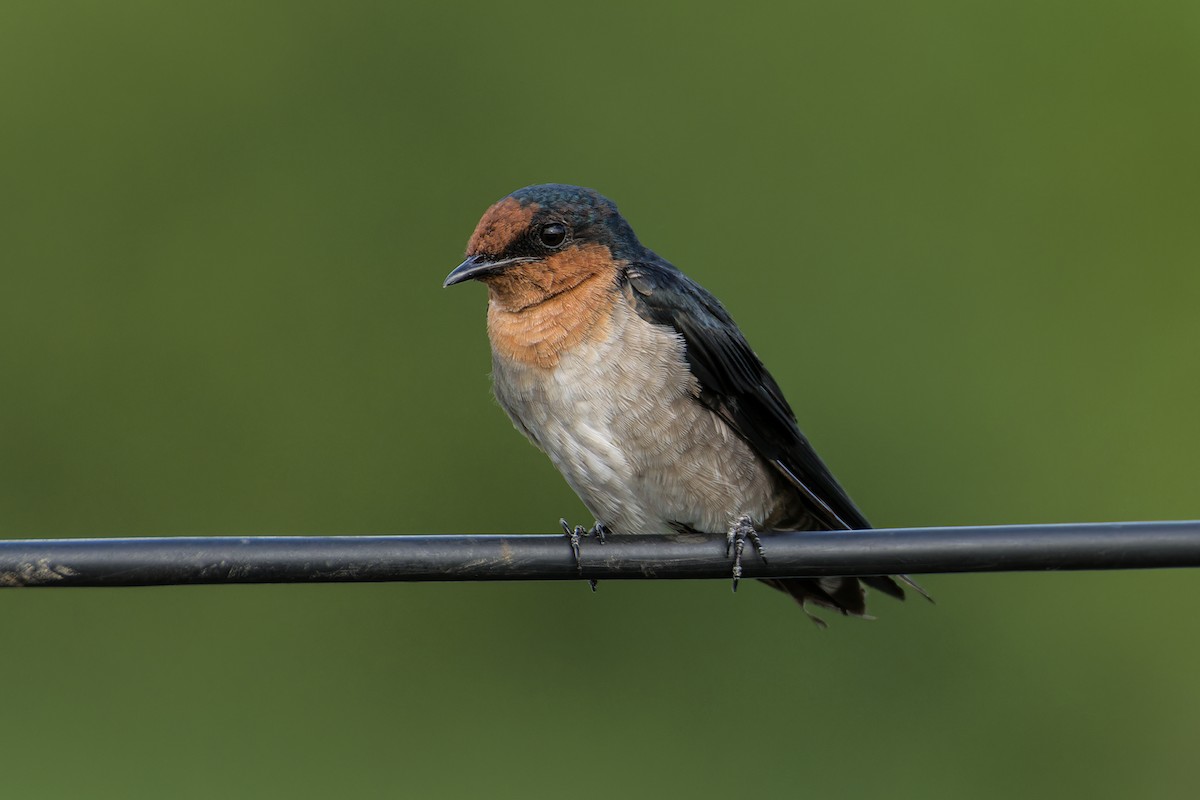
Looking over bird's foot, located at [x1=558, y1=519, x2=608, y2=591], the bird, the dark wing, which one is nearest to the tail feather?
the bird

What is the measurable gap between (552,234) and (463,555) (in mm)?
1593

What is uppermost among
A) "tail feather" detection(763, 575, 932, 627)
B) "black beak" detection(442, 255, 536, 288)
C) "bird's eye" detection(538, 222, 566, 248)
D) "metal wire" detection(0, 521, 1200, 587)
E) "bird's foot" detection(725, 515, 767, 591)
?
"bird's eye" detection(538, 222, 566, 248)

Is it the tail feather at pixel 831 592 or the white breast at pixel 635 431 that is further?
the tail feather at pixel 831 592

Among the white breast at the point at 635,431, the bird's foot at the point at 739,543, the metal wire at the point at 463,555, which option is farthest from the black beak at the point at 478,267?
the metal wire at the point at 463,555

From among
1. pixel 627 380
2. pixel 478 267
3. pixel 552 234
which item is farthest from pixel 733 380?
pixel 478 267

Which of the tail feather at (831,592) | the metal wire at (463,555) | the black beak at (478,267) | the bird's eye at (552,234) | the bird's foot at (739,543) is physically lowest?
the tail feather at (831,592)

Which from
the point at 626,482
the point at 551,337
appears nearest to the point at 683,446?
the point at 626,482

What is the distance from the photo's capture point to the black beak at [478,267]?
3.74m

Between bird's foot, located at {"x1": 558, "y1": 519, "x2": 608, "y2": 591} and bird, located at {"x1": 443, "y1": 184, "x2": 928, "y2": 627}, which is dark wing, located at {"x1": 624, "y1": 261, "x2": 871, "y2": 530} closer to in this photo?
bird, located at {"x1": 443, "y1": 184, "x2": 928, "y2": 627}

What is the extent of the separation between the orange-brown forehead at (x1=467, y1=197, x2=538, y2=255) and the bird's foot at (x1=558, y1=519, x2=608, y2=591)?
2.34 ft

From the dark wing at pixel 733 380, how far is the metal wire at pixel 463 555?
51.5 inches

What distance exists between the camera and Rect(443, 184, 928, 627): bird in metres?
3.67

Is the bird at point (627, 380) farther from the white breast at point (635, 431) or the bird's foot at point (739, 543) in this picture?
the bird's foot at point (739, 543)

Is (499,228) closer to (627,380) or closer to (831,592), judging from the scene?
(627,380)
